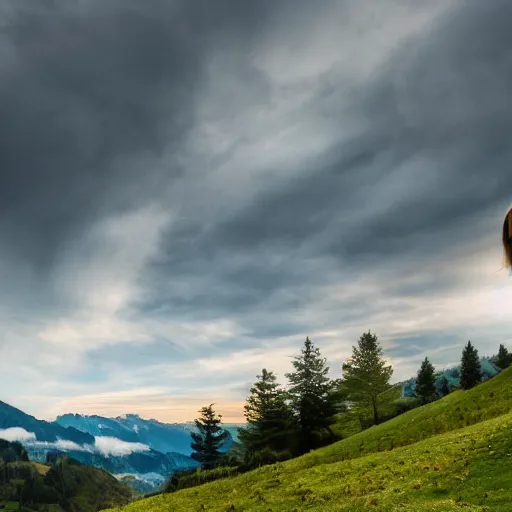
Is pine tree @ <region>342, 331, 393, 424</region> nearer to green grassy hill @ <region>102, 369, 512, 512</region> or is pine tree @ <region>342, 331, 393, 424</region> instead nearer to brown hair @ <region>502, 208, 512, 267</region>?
green grassy hill @ <region>102, 369, 512, 512</region>

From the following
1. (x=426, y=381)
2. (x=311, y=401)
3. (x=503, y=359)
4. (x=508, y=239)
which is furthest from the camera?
(x=503, y=359)

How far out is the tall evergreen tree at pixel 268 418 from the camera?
6669 cm

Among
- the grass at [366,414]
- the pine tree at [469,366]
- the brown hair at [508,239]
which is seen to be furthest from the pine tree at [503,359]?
Result: the brown hair at [508,239]

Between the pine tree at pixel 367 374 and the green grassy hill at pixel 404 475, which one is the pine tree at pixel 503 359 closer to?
the pine tree at pixel 367 374

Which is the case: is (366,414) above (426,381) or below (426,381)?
below

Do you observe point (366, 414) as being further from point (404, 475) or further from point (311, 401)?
point (404, 475)

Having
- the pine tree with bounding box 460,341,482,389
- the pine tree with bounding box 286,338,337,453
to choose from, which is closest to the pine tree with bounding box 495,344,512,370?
the pine tree with bounding box 460,341,482,389

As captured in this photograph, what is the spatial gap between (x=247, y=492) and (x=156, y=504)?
10.5m

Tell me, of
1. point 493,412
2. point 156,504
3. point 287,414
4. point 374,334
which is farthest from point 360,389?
point 156,504

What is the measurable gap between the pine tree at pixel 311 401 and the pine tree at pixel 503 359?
70.9m

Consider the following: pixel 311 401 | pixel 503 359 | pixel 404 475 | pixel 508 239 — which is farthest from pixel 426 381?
pixel 508 239

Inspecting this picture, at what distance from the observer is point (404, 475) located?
26.5m

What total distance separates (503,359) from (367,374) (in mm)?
65770

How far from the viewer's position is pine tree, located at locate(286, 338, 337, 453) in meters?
66.3
